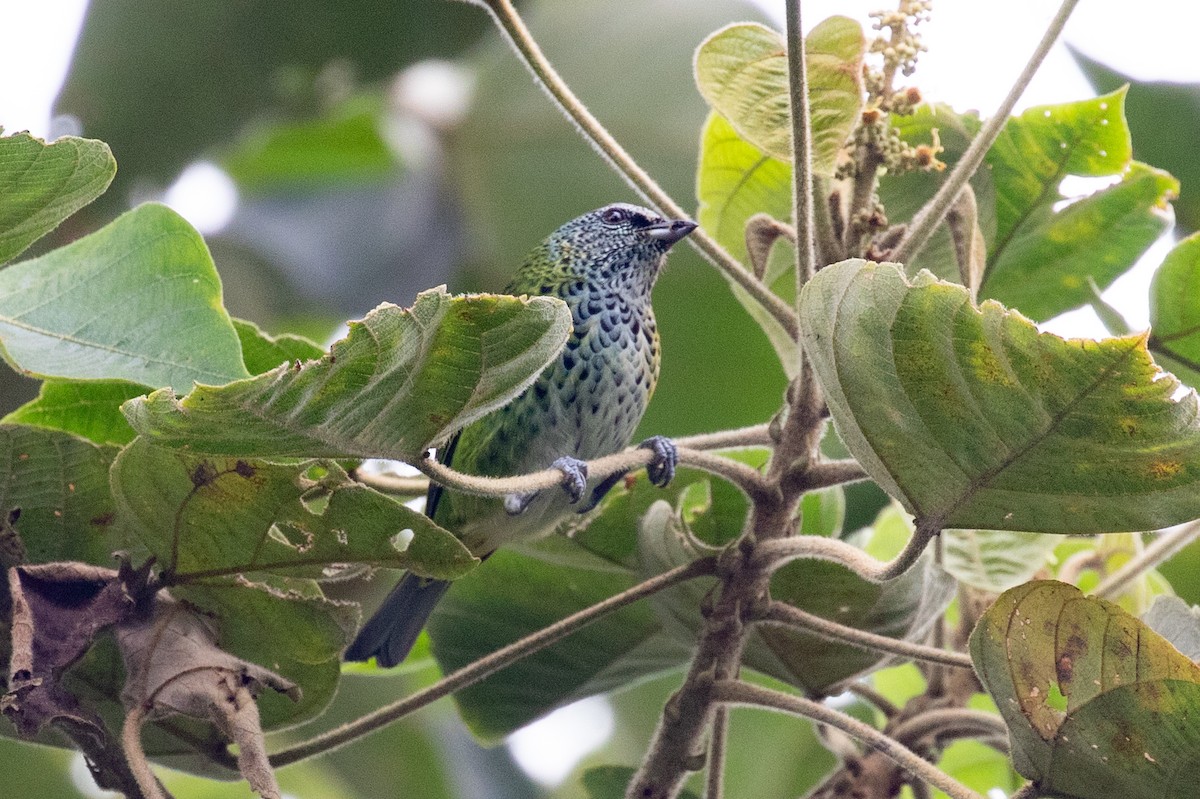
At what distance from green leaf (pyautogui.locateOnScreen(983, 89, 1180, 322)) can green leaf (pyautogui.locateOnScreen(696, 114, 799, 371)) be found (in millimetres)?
341

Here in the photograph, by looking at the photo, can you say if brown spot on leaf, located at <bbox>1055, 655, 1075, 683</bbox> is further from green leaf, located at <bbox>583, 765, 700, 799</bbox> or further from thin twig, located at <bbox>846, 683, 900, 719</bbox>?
green leaf, located at <bbox>583, 765, 700, 799</bbox>

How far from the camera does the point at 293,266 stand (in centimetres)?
496

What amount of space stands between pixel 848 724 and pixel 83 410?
1146mm

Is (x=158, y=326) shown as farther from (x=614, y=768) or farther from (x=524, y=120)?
(x=524, y=120)

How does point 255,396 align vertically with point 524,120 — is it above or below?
above

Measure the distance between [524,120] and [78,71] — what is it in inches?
67.7

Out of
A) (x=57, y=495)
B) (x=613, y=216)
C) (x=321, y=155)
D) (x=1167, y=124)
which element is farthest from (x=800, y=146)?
(x=321, y=155)

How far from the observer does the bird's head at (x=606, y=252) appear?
293 centimetres

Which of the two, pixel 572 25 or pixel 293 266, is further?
pixel 572 25

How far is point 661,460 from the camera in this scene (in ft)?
6.70

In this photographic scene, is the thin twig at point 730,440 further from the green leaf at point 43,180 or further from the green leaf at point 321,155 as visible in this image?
the green leaf at point 321,155

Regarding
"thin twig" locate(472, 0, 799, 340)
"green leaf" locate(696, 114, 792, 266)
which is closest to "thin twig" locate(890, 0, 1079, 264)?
"thin twig" locate(472, 0, 799, 340)

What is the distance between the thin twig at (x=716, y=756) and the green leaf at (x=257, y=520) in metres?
0.53

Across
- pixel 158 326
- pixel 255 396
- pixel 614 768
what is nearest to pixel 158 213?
→ pixel 158 326
